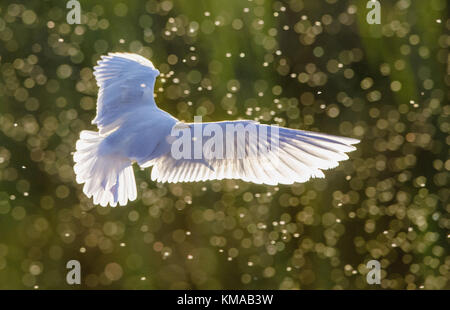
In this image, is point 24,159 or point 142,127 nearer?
point 142,127

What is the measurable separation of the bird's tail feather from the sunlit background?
766 millimetres

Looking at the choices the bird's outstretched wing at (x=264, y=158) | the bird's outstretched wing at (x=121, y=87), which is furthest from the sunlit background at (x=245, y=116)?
the bird's outstretched wing at (x=264, y=158)

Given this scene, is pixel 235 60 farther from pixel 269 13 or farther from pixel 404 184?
pixel 404 184

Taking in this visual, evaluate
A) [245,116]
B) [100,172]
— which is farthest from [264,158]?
[245,116]

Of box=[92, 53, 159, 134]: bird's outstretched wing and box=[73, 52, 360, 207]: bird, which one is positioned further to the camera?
box=[92, 53, 159, 134]: bird's outstretched wing

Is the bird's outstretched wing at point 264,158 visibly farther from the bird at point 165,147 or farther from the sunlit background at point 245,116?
the sunlit background at point 245,116

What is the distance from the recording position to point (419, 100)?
234 centimetres

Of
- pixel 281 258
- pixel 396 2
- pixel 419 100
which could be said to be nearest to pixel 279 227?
pixel 281 258

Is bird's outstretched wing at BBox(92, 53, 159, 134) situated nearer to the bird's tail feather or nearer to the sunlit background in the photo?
the bird's tail feather

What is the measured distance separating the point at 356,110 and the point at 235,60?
444 mm

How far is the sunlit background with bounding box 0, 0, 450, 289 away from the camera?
7.64 ft

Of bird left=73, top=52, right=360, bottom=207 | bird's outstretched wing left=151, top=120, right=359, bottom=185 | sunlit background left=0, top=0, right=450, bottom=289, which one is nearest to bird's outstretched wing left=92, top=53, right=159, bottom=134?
bird left=73, top=52, right=360, bottom=207

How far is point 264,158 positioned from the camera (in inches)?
55.6

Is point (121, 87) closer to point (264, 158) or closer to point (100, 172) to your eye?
point (100, 172)
